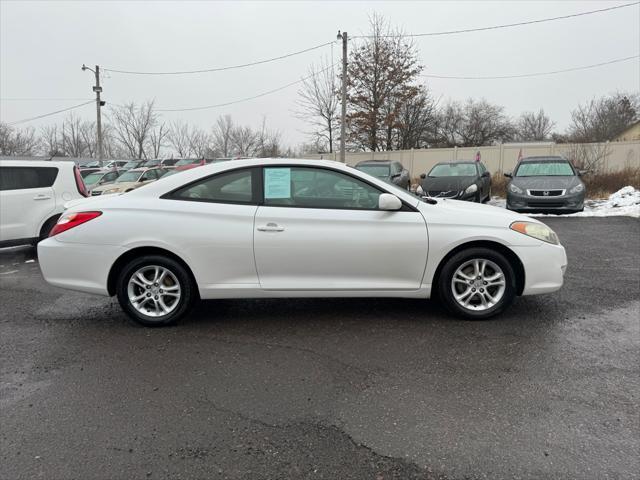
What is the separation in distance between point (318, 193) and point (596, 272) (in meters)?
4.36

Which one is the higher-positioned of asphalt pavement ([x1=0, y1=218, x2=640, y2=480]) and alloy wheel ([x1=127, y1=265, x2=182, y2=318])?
alloy wheel ([x1=127, y1=265, x2=182, y2=318])

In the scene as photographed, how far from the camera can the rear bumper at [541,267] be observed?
4184 millimetres

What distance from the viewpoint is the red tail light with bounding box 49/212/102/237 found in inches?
166

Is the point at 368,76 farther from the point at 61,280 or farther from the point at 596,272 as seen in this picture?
the point at 61,280

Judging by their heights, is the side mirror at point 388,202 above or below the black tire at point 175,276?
above

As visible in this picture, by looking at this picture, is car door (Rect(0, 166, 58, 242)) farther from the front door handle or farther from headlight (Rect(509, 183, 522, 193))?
headlight (Rect(509, 183, 522, 193))

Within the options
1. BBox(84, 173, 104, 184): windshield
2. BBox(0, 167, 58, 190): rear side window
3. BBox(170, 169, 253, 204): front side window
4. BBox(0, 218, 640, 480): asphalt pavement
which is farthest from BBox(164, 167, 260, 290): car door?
BBox(84, 173, 104, 184): windshield

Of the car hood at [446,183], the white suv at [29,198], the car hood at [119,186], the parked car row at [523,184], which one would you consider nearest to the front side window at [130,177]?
the car hood at [119,186]

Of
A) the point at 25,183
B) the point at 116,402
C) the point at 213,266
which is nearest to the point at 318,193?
the point at 213,266

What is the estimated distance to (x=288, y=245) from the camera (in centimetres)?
409

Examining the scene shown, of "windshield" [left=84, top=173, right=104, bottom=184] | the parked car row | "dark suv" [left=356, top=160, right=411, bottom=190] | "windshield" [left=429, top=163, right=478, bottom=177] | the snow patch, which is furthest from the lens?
"windshield" [left=84, top=173, right=104, bottom=184]

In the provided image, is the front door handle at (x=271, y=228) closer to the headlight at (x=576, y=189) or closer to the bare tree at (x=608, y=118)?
the headlight at (x=576, y=189)

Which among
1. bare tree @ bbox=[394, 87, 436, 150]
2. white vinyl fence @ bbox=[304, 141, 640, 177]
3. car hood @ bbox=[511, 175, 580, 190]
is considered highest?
bare tree @ bbox=[394, 87, 436, 150]

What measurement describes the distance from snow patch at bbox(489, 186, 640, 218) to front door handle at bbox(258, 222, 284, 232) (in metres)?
10.0
